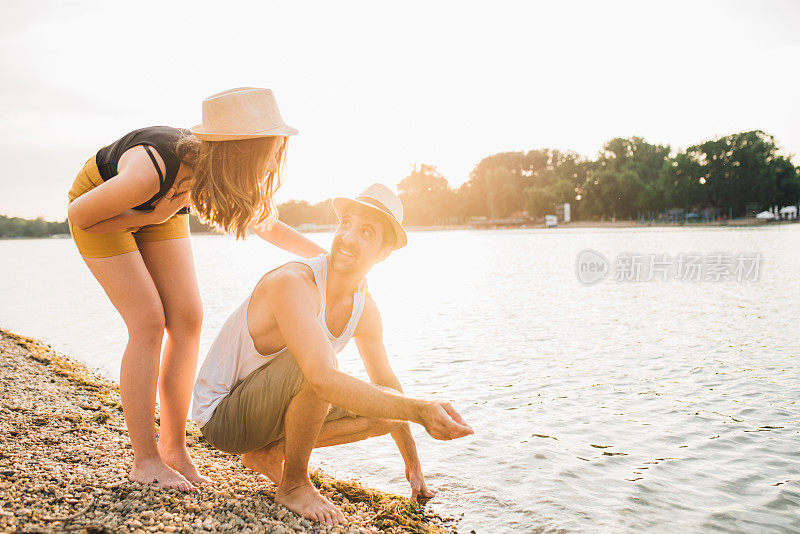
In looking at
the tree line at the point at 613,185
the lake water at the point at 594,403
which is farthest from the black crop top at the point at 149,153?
the tree line at the point at 613,185

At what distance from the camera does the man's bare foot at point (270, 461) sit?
329 cm

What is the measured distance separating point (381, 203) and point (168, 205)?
3.55 feet

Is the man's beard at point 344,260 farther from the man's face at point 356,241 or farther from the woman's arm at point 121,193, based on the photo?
the woman's arm at point 121,193

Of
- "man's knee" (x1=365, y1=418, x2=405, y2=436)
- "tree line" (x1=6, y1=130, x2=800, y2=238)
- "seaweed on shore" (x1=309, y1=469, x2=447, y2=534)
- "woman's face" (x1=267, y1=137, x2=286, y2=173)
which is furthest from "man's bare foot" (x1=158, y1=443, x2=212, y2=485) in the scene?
"tree line" (x1=6, y1=130, x2=800, y2=238)

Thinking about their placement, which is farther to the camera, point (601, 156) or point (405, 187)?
point (405, 187)

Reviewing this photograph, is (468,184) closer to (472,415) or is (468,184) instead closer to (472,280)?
(472,280)

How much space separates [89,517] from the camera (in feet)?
8.82

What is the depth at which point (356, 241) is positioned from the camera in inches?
123

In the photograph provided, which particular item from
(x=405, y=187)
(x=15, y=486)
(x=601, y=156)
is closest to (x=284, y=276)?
(x=15, y=486)

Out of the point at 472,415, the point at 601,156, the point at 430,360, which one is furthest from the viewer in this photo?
the point at 601,156

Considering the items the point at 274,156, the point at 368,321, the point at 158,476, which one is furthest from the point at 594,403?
the point at 274,156

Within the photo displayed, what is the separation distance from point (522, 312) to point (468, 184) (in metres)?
111

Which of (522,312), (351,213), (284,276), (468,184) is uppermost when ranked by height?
(468,184)

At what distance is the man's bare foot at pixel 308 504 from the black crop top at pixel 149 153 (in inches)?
63.4
